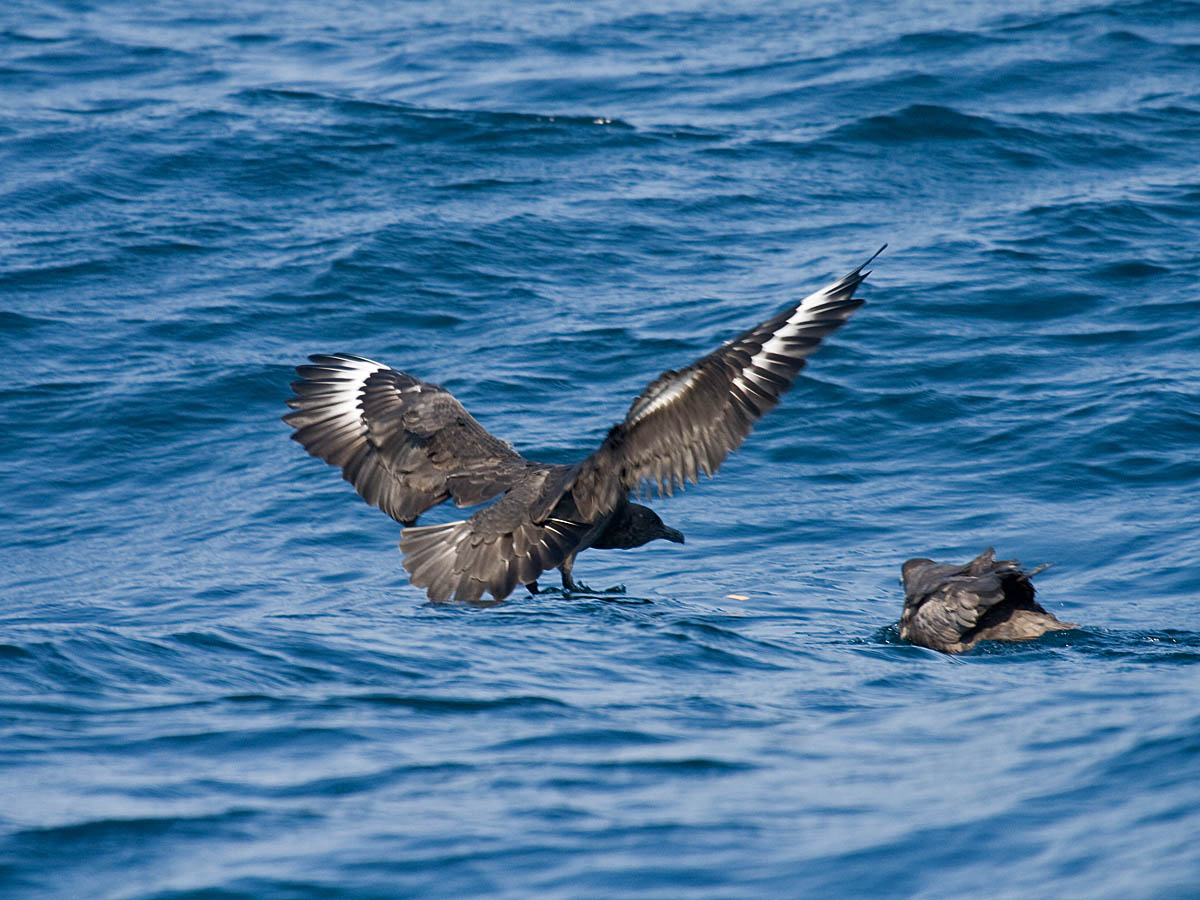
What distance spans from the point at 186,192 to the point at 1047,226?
8243mm

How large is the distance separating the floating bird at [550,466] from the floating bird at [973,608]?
1180 mm

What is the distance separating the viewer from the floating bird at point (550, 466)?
7.03 metres

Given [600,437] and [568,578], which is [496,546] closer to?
[568,578]

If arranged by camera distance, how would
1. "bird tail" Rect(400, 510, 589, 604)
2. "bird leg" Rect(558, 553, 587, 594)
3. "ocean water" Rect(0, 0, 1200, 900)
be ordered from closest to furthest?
"ocean water" Rect(0, 0, 1200, 900)
"bird tail" Rect(400, 510, 589, 604)
"bird leg" Rect(558, 553, 587, 594)

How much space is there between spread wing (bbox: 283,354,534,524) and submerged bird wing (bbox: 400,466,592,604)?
12.9 inches

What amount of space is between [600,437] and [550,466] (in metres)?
2.15

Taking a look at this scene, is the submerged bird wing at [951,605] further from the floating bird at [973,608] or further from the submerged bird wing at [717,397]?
the submerged bird wing at [717,397]

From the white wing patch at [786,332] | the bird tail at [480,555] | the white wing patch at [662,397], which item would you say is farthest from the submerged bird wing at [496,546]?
the white wing patch at [786,332]

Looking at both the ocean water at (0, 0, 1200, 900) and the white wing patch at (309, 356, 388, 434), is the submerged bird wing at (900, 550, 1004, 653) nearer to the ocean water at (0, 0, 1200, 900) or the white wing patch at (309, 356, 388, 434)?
the ocean water at (0, 0, 1200, 900)

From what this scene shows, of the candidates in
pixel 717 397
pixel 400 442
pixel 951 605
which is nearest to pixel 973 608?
pixel 951 605

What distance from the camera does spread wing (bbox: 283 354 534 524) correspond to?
26.6 feet

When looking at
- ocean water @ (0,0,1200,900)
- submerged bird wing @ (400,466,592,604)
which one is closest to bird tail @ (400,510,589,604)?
submerged bird wing @ (400,466,592,604)

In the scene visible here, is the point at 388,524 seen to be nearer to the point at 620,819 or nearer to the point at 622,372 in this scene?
the point at 622,372

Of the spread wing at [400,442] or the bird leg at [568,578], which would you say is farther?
the spread wing at [400,442]
